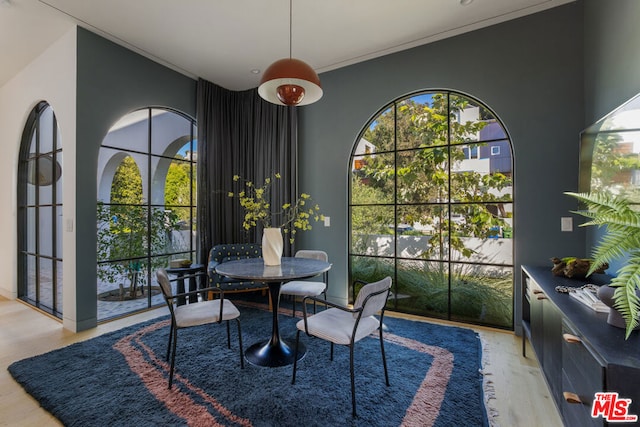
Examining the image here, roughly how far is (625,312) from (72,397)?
2.99 meters

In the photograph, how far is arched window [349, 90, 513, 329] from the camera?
322 centimetres

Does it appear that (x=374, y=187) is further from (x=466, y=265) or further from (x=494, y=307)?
(x=494, y=307)

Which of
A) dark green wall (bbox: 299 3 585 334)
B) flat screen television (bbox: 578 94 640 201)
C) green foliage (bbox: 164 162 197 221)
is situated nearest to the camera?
flat screen television (bbox: 578 94 640 201)

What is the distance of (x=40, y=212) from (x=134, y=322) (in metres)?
2.23

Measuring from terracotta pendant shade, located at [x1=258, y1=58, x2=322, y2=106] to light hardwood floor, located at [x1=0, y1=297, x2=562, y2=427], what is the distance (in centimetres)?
240

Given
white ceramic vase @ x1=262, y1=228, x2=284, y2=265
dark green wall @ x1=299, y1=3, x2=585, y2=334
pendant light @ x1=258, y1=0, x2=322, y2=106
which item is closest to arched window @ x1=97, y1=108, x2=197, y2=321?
white ceramic vase @ x1=262, y1=228, x2=284, y2=265

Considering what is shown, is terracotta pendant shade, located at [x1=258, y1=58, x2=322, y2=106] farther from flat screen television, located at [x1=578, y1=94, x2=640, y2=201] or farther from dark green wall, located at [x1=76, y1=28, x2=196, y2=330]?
dark green wall, located at [x1=76, y1=28, x2=196, y2=330]

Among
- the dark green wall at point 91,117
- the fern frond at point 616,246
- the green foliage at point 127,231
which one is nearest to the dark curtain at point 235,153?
the green foliage at point 127,231

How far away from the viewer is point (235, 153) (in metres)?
4.74

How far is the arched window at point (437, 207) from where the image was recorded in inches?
127

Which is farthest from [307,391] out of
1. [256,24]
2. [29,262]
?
[29,262]

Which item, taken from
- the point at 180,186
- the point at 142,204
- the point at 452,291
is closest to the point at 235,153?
the point at 180,186

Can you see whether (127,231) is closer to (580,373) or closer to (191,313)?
(191,313)

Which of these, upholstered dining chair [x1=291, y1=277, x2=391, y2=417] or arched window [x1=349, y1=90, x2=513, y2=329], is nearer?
upholstered dining chair [x1=291, y1=277, x2=391, y2=417]
